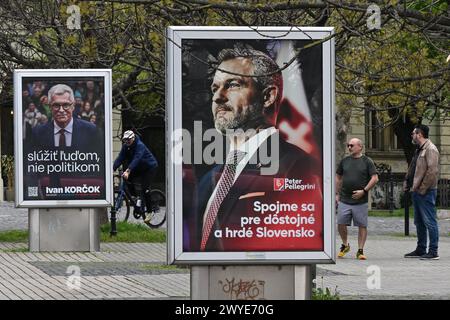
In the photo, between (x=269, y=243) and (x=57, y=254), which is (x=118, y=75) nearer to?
(x=57, y=254)

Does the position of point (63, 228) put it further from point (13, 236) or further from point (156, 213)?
point (156, 213)

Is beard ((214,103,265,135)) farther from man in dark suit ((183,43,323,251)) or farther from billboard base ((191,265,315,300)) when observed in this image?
billboard base ((191,265,315,300))

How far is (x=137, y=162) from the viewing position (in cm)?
2283

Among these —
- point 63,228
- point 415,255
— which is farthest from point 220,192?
point 415,255

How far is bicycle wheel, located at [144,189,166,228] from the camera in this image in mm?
23188

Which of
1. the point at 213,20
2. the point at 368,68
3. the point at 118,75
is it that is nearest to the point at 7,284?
the point at 213,20

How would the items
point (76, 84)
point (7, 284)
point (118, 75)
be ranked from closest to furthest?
point (7, 284)
point (76, 84)
point (118, 75)

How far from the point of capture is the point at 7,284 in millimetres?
13656

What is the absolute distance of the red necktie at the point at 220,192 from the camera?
9.77 meters

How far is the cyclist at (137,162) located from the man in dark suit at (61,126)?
509 centimetres

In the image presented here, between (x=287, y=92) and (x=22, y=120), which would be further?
(x=22, y=120)

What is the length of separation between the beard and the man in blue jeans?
333 inches

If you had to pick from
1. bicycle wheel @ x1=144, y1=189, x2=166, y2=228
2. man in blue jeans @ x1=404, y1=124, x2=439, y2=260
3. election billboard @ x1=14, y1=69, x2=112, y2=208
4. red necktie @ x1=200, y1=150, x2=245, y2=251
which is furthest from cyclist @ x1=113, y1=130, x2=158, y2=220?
red necktie @ x1=200, y1=150, x2=245, y2=251
